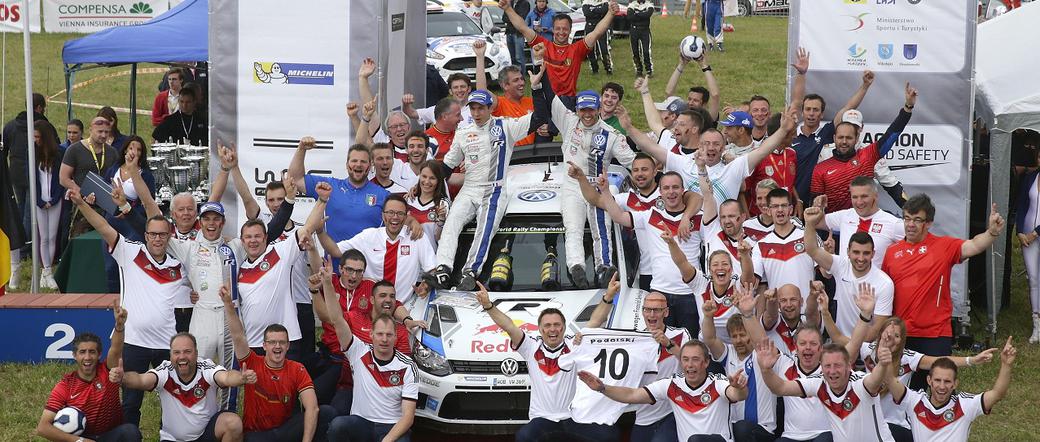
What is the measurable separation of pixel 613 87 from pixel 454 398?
352cm

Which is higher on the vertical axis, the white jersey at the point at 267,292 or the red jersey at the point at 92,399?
the white jersey at the point at 267,292

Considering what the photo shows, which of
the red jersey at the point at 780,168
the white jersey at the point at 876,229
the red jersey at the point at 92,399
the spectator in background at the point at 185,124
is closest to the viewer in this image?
the red jersey at the point at 92,399

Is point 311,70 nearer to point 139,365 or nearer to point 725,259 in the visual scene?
point 139,365

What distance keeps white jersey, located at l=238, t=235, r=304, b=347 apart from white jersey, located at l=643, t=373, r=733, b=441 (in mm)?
2949

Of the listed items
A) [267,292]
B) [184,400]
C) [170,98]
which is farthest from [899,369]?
[170,98]

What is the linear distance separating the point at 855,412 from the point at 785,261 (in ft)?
5.01

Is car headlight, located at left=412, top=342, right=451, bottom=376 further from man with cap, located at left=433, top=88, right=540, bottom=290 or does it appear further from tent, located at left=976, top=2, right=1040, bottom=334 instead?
tent, located at left=976, top=2, right=1040, bottom=334

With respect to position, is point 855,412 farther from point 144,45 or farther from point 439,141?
point 144,45

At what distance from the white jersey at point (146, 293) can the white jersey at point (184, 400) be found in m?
0.56

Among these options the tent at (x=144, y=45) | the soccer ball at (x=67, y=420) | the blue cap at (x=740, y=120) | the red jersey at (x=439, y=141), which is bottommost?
the soccer ball at (x=67, y=420)

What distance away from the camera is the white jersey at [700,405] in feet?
29.6

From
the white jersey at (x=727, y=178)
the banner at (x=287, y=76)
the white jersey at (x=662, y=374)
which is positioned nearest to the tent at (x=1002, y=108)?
the white jersey at (x=727, y=178)

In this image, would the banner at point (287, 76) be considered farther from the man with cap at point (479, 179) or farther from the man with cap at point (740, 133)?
the man with cap at point (740, 133)

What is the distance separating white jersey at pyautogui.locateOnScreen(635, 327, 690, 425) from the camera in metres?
9.32
